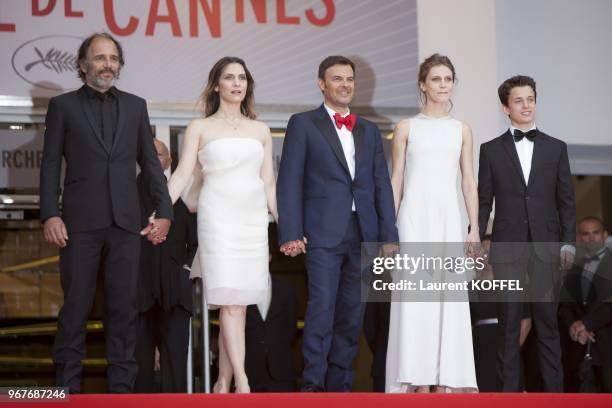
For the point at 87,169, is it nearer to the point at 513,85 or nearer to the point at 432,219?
the point at 432,219

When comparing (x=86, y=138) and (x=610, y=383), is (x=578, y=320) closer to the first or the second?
(x=610, y=383)

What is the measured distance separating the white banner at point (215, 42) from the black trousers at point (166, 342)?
1902 millimetres

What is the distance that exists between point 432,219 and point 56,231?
197 centimetres

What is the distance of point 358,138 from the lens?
19.0ft

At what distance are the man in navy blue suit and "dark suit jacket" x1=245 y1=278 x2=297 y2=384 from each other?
137 centimetres

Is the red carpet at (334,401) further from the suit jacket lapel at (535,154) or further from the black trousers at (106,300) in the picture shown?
the suit jacket lapel at (535,154)

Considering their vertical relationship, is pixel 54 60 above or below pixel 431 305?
above

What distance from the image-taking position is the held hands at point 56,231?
5250 mm

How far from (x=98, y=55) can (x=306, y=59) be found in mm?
2800

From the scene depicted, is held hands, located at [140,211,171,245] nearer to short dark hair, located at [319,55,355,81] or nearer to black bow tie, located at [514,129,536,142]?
short dark hair, located at [319,55,355,81]

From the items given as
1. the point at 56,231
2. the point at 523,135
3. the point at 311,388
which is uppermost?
the point at 523,135

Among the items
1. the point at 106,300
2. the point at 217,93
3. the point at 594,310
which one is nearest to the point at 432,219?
the point at 217,93

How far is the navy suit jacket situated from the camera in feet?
18.4

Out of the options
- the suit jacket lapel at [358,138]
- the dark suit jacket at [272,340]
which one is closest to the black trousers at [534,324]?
the suit jacket lapel at [358,138]
